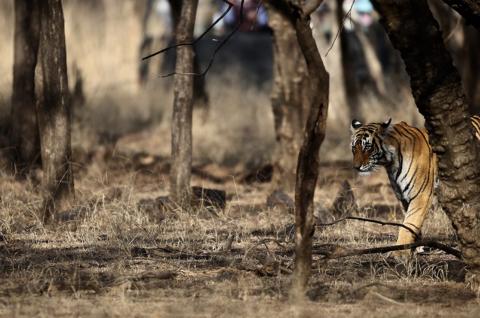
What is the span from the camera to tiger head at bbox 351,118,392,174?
7.96 metres

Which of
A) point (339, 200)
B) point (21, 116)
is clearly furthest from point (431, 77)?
point (21, 116)

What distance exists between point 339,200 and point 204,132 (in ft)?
24.0

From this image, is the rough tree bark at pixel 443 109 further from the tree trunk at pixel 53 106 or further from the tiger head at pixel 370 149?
the tree trunk at pixel 53 106

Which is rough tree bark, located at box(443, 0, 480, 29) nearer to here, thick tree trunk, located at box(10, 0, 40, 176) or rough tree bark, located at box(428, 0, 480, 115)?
thick tree trunk, located at box(10, 0, 40, 176)

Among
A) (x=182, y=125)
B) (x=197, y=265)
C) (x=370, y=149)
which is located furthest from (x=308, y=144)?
(x=182, y=125)

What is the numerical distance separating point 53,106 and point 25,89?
3.01m

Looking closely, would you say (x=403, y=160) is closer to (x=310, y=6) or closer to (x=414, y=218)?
(x=414, y=218)

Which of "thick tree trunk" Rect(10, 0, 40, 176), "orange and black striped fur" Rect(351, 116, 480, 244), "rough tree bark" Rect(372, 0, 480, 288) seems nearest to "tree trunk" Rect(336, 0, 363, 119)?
"thick tree trunk" Rect(10, 0, 40, 176)

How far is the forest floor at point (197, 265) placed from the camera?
5750mm

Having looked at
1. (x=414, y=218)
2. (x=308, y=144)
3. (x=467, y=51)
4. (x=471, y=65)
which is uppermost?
(x=467, y=51)

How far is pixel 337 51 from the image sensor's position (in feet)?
72.4

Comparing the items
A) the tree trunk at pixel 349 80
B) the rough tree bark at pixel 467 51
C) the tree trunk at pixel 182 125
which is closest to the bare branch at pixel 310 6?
the tree trunk at pixel 182 125

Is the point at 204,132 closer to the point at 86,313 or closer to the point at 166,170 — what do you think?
the point at 166,170

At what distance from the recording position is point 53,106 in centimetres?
918
